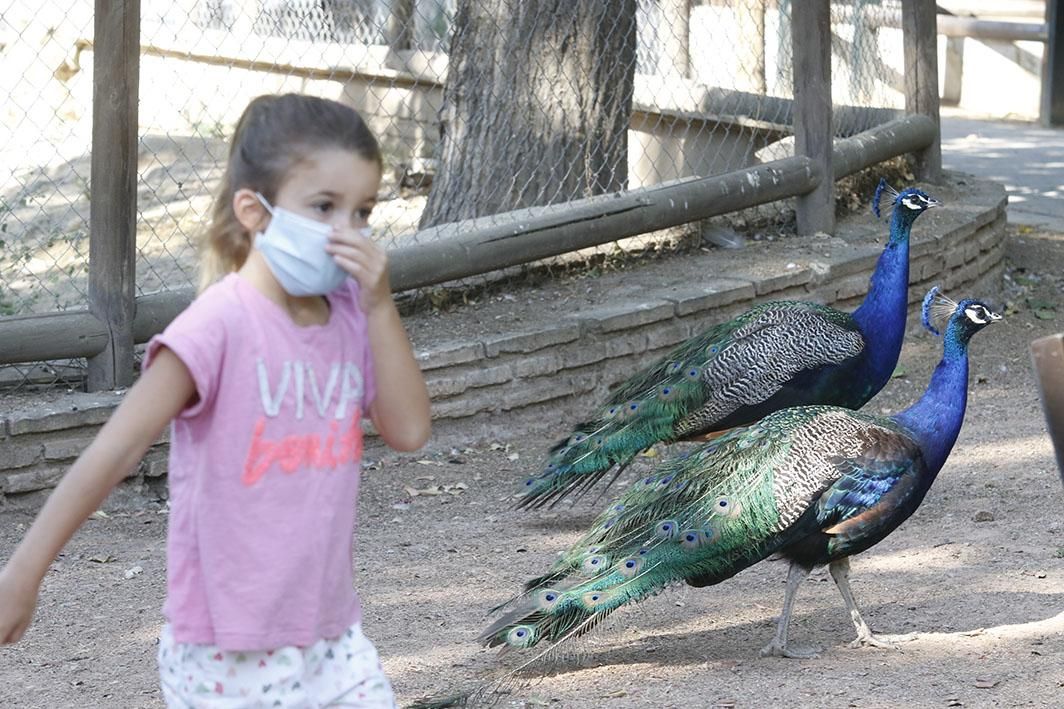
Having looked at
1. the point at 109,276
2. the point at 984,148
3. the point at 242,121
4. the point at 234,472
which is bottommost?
the point at 984,148

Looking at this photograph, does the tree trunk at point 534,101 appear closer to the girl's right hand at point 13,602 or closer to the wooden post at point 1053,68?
the girl's right hand at point 13,602

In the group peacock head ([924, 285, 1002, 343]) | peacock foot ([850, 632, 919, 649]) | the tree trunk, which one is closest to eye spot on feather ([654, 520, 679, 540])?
peacock foot ([850, 632, 919, 649])

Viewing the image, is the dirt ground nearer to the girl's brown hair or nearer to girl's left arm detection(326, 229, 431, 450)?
girl's left arm detection(326, 229, 431, 450)

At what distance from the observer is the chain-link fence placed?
25.8 ft

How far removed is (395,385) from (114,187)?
346cm

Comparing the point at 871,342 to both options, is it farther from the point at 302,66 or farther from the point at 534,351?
the point at 302,66

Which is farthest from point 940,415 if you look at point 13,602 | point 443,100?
point 443,100

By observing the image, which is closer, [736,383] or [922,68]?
[736,383]

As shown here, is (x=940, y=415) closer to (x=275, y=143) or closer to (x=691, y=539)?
(x=691, y=539)

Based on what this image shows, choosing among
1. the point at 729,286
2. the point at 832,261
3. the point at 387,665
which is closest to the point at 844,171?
Answer: the point at 832,261

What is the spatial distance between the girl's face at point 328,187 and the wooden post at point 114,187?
135 inches

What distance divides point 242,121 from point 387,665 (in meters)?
2.24

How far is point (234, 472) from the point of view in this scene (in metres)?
2.31

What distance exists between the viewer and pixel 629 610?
4.71 meters
